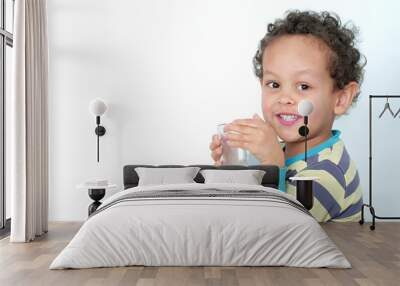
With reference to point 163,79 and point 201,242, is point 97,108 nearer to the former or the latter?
point 163,79

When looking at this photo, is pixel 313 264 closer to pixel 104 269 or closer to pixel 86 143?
pixel 104 269

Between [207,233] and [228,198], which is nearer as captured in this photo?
[207,233]

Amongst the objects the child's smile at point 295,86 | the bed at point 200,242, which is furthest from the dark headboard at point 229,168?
the bed at point 200,242

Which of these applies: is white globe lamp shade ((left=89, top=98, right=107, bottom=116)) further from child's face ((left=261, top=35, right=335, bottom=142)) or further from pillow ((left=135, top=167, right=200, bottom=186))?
child's face ((left=261, top=35, right=335, bottom=142))

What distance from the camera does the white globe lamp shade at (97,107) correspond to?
7.17 metres

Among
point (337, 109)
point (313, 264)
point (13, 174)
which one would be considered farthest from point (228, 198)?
point (337, 109)

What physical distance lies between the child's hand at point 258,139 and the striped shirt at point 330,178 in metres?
0.12

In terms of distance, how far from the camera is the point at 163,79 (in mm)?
7398

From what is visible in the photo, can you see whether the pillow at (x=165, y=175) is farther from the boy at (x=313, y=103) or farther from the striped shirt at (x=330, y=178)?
the striped shirt at (x=330, y=178)

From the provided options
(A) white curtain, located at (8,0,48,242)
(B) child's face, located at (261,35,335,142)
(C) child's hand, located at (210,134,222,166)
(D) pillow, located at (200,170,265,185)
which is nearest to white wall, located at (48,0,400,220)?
(C) child's hand, located at (210,134,222,166)

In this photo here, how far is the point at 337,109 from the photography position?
23.8 feet

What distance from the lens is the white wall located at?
7.34 metres

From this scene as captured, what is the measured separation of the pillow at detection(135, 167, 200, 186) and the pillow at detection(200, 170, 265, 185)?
0.72 feet

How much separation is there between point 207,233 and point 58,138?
3.45m
